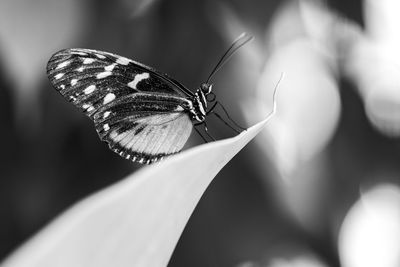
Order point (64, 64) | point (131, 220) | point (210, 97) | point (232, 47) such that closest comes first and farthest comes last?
point (131, 220) < point (64, 64) < point (210, 97) < point (232, 47)

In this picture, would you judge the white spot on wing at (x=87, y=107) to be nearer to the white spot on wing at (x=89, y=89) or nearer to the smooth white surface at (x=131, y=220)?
the white spot on wing at (x=89, y=89)

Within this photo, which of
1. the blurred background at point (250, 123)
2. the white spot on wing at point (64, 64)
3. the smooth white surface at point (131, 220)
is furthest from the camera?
the blurred background at point (250, 123)

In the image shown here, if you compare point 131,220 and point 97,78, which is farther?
point 97,78

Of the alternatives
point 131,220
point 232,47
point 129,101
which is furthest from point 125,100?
point 131,220

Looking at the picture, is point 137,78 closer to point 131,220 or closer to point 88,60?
point 88,60

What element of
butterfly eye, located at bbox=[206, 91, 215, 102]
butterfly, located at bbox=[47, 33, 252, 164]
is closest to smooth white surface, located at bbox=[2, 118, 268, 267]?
butterfly, located at bbox=[47, 33, 252, 164]

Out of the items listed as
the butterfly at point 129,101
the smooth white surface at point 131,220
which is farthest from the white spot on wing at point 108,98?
the smooth white surface at point 131,220
